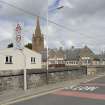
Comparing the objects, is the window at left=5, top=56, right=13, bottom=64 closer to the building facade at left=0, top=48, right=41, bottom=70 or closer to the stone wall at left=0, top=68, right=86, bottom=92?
the building facade at left=0, top=48, right=41, bottom=70

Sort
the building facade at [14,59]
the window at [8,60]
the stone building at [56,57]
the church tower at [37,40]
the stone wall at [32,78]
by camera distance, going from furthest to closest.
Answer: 1. the church tower at [37,40]
2. the stone building at [56,57]
3. the window at [8,60]
4. the building facade at [14,59]
5. the stone wall at [32,78]

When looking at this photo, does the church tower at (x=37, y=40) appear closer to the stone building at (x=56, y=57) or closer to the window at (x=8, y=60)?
the stone building at (x=56, y=57)

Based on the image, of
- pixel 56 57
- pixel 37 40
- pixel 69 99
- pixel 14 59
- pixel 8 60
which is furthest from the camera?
pixel 37 40

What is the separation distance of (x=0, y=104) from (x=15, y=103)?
2.74ft

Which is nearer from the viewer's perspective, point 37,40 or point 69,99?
point 69,99

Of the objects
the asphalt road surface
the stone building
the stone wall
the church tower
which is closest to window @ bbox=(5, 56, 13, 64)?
the stone wall

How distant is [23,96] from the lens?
49.0 ft

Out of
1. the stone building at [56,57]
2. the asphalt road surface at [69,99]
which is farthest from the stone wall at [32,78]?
the stone building at [56,57]

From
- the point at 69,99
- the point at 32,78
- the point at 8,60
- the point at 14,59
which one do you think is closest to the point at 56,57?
the point at 14,59

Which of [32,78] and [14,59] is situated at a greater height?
[14,59]

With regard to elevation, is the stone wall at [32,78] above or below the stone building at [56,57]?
below

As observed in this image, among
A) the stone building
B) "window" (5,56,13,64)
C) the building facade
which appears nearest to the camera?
the building facade

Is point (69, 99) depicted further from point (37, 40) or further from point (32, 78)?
point (37, 40)

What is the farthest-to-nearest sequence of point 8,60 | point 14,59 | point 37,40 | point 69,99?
point 37,40
point 14,59
point 8,60
point 69,99
